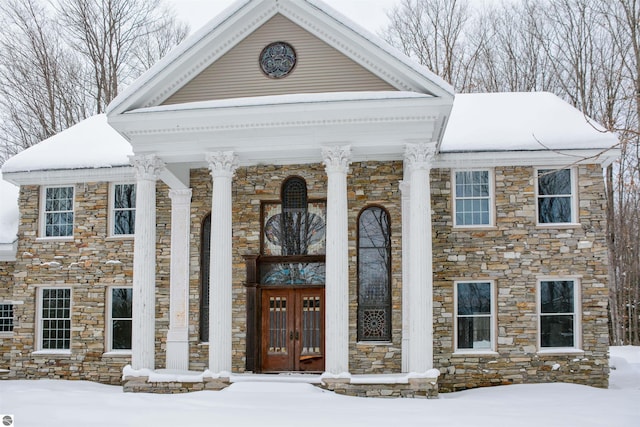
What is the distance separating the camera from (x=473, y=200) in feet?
58.4

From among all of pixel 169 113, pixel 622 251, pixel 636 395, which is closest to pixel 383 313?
pixel 636 395

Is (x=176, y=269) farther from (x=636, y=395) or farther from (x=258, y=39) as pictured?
(x=636, y=395)

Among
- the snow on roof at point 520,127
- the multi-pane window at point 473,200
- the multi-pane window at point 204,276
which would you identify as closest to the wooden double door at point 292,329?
the multi-pane window at point 204,276

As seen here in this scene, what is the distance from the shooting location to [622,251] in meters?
32.3

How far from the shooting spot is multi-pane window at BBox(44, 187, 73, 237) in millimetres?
19594

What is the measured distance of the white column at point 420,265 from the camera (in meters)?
14.7

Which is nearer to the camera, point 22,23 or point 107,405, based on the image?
point 107,405

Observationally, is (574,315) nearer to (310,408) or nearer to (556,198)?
(556,198)

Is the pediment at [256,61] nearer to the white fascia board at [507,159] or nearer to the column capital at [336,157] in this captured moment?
the column capital at [336,157]

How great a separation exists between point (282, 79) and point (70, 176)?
7.27 metres

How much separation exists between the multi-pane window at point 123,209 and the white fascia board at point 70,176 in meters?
0.37

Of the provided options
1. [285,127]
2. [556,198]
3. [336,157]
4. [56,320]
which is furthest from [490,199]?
[56,320]

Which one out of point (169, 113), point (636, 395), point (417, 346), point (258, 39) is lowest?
point (636, 395)

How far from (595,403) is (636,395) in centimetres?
232
